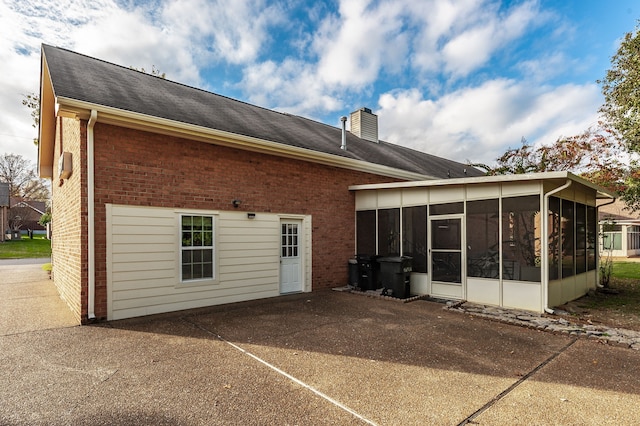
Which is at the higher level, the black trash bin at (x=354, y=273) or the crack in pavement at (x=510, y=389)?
the black trash bin at (x=354, y=273)

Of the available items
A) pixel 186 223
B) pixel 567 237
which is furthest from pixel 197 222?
pixel 567 237

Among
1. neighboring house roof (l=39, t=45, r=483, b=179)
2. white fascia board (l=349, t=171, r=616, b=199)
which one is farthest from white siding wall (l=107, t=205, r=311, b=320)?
white fascia board (l=349, t=171, r=616, b=199)

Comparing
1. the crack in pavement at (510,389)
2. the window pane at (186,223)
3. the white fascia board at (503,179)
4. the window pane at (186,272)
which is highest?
the white fascia board at (503,179)

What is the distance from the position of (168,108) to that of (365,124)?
10011 mm

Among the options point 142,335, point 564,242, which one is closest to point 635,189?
point 564,242

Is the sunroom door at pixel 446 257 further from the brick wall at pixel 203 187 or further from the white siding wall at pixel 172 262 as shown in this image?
the white siding wall at pixel 172 262

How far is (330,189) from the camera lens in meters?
9.80

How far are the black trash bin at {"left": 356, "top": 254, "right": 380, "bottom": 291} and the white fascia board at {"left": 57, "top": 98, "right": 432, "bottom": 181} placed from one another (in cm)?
297

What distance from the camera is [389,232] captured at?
9453mm

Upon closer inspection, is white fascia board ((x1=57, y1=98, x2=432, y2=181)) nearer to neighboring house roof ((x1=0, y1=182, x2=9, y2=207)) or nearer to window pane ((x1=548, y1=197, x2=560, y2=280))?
window pane ((x1=548, y1=197, x2=560, y2=280))

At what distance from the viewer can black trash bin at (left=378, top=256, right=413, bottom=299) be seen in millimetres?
8211

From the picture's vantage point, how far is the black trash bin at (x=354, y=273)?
9.54m

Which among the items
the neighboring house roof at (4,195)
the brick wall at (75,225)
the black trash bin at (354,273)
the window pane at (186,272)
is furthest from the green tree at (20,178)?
the black trash bin at (354,273)

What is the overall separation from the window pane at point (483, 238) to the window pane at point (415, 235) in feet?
3.82
